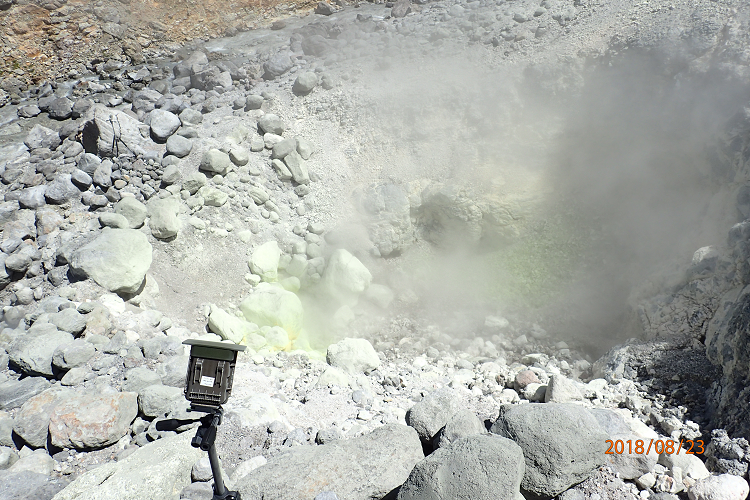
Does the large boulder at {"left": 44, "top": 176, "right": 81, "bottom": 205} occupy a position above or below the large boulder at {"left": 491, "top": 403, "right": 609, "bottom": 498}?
below

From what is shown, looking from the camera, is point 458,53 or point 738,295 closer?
point 738,295

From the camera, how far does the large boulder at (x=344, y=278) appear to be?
265 inches

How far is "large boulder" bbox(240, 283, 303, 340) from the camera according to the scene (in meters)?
6.14

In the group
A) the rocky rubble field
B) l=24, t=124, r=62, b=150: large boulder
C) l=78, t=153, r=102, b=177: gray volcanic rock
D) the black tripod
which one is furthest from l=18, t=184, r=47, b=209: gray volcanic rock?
the black tripod

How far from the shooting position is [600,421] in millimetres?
3496

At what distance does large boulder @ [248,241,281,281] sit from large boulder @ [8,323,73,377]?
2432 mm

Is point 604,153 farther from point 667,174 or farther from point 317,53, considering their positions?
point 317,53

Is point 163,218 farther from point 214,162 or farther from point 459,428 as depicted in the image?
point 459,428

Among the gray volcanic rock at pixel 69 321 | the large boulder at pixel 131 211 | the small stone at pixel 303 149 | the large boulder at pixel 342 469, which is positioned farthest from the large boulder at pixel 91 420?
the small stone at pixel 303 149

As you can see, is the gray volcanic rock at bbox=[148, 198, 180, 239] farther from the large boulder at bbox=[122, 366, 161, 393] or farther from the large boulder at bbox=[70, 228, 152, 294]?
the large boulder at bbox=[122, 366, 161, 393]

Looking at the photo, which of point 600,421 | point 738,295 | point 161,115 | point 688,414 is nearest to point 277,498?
point 600,421

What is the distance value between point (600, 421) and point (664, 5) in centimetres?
720

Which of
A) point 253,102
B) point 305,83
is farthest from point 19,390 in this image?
point 305,83

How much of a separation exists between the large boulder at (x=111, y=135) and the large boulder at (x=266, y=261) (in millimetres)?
2099
